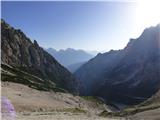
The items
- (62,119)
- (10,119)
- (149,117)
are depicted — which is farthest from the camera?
(149,117)

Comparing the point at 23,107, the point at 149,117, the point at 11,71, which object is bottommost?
the point at 149,117

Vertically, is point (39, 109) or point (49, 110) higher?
point (39, 109)

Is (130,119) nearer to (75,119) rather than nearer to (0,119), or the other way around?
(75,119)

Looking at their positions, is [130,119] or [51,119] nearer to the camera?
[51,119]

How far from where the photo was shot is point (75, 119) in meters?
50.1

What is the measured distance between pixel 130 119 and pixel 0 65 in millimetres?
139957

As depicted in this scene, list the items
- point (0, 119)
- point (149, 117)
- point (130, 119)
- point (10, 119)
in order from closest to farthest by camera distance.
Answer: point (0, 119) → point (10, 119) → point (149, 117) → point (130, 119)

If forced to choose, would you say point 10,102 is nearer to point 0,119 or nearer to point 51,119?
point 51,119

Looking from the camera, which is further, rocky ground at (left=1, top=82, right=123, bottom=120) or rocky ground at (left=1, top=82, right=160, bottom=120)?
rocky ground at (left=1, top=82, right=123, bottom=120)

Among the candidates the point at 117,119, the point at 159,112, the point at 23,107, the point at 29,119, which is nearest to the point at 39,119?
the point at 29,119

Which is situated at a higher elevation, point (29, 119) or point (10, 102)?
point (10, 102)

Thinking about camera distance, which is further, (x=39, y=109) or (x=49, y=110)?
(x=49, y=110)

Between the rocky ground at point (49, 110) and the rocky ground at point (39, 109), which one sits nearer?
the rocky ground at point (49, 110)

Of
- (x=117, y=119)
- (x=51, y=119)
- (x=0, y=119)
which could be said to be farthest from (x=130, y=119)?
(x=0, y=119)
